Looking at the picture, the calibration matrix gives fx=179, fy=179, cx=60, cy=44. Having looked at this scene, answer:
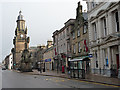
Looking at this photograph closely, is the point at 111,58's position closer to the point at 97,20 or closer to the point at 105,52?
the point at 105,52

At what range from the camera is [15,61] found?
113 m

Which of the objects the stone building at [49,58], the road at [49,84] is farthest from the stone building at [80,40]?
the stone building at [49,58]

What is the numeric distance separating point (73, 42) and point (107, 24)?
48.6 ft

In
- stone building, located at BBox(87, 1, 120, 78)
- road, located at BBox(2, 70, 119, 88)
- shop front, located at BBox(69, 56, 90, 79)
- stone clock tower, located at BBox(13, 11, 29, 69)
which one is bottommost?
road, located at BBox(2, 70, 119, 88)

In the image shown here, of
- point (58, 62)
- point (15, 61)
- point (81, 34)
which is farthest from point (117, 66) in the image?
point (15, 61)

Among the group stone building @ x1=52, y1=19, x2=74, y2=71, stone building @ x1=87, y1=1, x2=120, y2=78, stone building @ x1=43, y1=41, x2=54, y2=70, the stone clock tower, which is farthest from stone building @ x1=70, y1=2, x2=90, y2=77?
the stone clock tower

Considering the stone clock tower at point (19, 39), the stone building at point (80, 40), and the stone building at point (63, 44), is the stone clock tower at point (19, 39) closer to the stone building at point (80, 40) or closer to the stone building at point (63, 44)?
the stone building at point (63, 44)

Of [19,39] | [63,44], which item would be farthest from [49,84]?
[19,39]

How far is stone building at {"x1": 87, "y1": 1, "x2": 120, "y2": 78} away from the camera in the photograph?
2052cm

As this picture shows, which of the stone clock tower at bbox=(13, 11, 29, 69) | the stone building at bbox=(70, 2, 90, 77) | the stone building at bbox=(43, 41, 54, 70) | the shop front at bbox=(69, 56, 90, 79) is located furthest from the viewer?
the stone clock tower at bbox=(13, 11, 29, 69)

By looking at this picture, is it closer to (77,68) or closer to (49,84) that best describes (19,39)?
(77,68)

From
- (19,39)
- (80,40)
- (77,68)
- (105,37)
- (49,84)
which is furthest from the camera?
(19,39)

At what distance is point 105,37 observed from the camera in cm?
2266

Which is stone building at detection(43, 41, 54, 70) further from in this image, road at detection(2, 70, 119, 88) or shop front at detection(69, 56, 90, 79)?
road at detection(2, 70, 119, 88)
